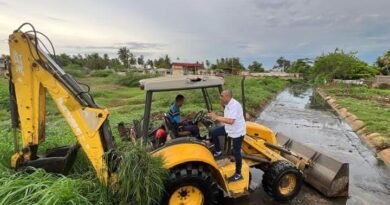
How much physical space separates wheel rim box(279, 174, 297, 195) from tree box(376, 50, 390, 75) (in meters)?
64.7

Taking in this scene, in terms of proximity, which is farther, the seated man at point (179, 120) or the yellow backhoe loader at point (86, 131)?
the seated man at point (179, 120)

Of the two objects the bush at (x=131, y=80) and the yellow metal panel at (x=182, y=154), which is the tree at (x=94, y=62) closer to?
the bush at (x=131, y=80)

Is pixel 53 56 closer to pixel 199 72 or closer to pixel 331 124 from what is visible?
pixel 199 72

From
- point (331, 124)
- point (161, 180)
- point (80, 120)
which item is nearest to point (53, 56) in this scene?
point (80, 120)

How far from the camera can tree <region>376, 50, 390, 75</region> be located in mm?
61875

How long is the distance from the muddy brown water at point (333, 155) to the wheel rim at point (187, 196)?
44.3 inches

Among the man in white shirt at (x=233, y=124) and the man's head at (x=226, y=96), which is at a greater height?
the man's head at (x=226, y=96)

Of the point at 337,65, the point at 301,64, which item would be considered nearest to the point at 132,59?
the point at 301,64

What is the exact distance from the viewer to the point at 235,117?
5.27 m

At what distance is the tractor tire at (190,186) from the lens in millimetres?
4719

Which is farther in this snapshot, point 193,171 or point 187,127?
point 187,127

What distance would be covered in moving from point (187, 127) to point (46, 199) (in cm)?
230

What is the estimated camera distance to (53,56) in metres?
4.97

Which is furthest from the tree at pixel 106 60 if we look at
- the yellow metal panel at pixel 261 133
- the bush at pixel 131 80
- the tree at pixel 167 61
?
the yellow metal panel at pixel 261 133
